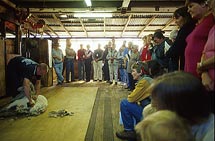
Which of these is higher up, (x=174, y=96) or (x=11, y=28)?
(x=11, y=28)

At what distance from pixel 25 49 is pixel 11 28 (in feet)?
4.06

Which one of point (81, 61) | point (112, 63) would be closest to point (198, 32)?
point (112, 63)

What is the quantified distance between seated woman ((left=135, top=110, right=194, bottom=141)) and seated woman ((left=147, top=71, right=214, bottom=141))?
4cm

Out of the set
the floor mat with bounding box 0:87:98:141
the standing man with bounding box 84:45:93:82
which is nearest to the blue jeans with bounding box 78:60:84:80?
the standing man with bounding box 84:45:93:82

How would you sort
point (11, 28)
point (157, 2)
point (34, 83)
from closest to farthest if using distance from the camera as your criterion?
point (34, 83), point (157, 2), point (11, 28)

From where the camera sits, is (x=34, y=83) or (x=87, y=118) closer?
(x=87, y=118)

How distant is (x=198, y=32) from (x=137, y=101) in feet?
4.07

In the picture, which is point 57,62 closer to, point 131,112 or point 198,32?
point 131,112

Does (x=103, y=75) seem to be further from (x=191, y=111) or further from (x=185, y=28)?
(x=191, y=111)

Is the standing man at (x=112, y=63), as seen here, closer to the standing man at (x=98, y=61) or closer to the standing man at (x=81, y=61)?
the standing man at (x=98, y=61)

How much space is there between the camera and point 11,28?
7.68 m

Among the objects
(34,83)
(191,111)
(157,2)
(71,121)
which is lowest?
(71,121)

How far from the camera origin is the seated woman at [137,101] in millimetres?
3124

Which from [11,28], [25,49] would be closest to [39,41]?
[25,49]
